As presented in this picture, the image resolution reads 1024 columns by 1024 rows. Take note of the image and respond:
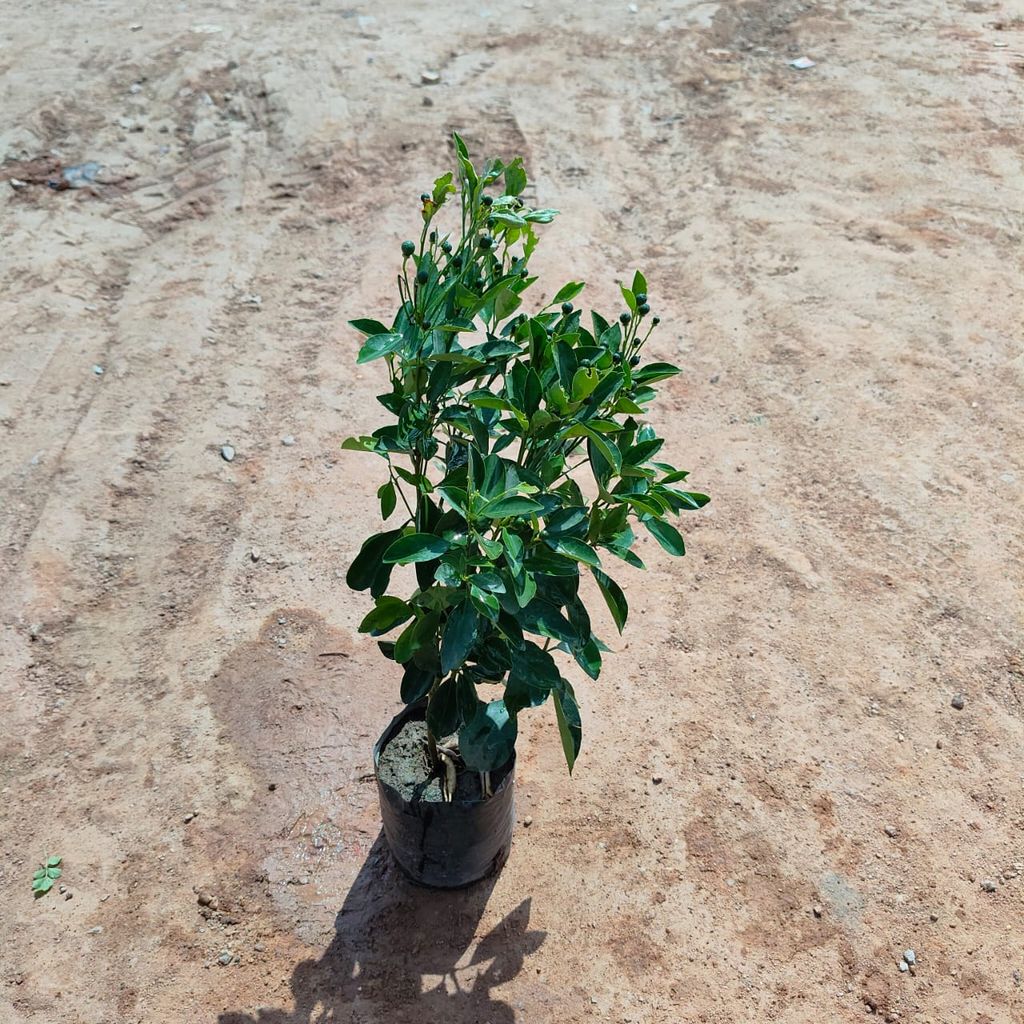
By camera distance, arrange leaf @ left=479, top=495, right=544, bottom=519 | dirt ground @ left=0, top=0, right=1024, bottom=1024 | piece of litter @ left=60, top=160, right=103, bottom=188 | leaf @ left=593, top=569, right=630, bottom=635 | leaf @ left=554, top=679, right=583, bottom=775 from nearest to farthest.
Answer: leaf @ left=479, top=495, right=544, bottom=519 < leaf @ left=593, top=569, right=630, bottom=635 < leaf @ left=554, top=679, right=583, bottom=775 < dirt ground @ left=0, top=0, right=1024, bottom=1024 < piece of litter @ left=60, top=160, right=103, bottom=188

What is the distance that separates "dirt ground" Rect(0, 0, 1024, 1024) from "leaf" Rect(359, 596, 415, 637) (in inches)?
39.1

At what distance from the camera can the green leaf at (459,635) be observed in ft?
5.99

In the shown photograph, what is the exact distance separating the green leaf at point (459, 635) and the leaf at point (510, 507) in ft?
0.68

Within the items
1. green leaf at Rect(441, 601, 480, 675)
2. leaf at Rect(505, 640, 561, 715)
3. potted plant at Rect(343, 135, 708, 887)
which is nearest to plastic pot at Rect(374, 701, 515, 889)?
potted plant at Rect(343, 135, 708, 887)

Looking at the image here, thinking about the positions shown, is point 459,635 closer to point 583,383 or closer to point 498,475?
point 498,475

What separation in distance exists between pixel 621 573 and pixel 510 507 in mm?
1810

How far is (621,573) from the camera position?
3504mm

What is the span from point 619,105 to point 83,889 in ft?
16.4

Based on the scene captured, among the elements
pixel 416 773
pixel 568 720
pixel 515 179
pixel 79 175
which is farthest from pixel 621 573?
pixel 79 175

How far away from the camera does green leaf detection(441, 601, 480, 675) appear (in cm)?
183

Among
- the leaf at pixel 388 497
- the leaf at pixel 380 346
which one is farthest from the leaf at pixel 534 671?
the leaf at pixel 380 346

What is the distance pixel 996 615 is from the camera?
3326 millimetres

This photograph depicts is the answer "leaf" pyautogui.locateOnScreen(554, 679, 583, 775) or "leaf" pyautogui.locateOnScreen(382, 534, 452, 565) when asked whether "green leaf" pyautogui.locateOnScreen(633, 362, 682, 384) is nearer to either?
"leaf" pyautogui.locateOnScreen(382, 534, 452, 565)

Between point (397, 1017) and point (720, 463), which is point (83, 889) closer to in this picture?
point (397, 1017)
